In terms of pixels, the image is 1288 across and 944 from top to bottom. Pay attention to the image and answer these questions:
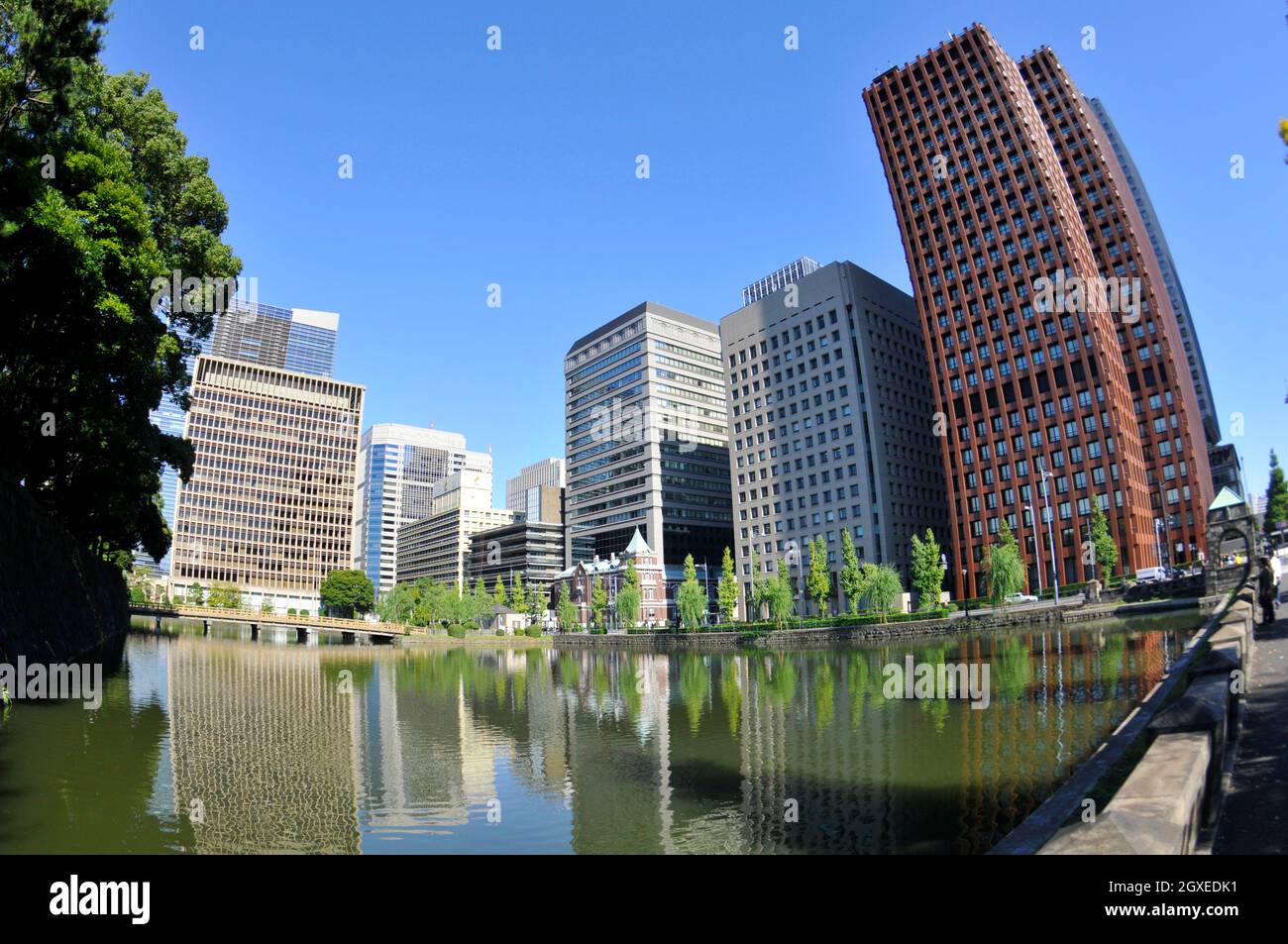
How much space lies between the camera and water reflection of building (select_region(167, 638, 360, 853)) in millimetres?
15258

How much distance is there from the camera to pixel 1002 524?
9231cm

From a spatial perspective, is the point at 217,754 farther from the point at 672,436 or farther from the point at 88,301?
the point at 672,436

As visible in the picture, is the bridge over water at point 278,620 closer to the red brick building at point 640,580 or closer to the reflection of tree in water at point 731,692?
the red brick building at point 640,580

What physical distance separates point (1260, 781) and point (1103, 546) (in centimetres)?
9107

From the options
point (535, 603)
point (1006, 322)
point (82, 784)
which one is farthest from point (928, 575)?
point (535, 603)

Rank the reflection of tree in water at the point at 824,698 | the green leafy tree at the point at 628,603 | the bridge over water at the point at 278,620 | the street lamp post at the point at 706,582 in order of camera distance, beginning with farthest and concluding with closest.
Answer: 1. the street lamp post at the point at 706,582
2. the green leafy tree at the point at 628,603
3. the bridge over water at the point at 278,620
4. the reflection of tree in water at the point at 824,698

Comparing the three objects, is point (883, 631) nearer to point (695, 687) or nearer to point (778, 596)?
point (778, 596)

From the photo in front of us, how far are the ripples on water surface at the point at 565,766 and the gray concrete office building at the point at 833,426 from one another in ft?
240

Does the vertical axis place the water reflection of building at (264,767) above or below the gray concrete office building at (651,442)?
below

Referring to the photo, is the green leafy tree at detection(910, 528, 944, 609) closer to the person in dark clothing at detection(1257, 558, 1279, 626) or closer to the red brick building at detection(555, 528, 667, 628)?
the red brick building at detection(555, 528, 667, 628)

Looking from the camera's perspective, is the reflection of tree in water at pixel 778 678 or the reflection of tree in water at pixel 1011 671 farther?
the reflection of tree in water at pixel 778 678

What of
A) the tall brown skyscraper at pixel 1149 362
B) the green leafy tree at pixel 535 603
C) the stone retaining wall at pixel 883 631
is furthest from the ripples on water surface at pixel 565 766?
the green leafy tree at pixel 535 603

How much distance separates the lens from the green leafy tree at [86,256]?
81.3 feet
